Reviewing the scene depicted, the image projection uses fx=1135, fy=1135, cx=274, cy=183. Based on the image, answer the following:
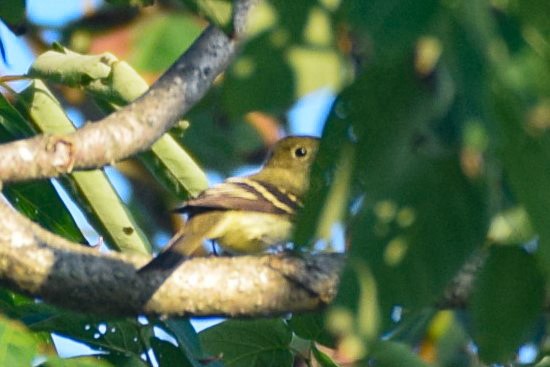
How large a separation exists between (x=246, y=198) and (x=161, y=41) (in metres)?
0.77

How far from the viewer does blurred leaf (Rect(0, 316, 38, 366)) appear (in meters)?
2.13

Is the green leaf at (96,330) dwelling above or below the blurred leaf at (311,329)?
above

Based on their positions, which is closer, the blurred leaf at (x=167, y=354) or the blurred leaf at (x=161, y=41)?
the blurred leaf at (x=167, y=354)

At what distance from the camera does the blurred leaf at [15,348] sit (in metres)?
2.13

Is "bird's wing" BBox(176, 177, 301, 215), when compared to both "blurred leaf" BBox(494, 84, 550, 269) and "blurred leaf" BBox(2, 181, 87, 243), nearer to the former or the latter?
"blurred leaf" BBox(2, 181, 87, 243)

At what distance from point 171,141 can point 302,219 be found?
7.18 ft

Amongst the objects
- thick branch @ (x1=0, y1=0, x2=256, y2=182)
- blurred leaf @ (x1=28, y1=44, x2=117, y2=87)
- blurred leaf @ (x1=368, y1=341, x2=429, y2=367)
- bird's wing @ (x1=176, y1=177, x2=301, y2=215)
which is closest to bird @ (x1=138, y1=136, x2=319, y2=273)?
bird's wing @ (x1=176, y1=177, x2=301, y2=215)

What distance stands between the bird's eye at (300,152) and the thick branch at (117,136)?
3.54m

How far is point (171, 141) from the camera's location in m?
3.19

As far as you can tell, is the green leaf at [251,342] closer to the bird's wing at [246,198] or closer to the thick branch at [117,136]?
the thick branch at [117,136]

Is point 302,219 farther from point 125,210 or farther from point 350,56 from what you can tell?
point 125,210

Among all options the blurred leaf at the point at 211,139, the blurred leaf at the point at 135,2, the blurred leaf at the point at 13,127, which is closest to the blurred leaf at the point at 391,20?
the blurred leaf at the point at 135,2

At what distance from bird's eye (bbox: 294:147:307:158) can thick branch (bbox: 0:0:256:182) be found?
11.6 ft

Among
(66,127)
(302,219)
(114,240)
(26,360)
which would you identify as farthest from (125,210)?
(302,219)
